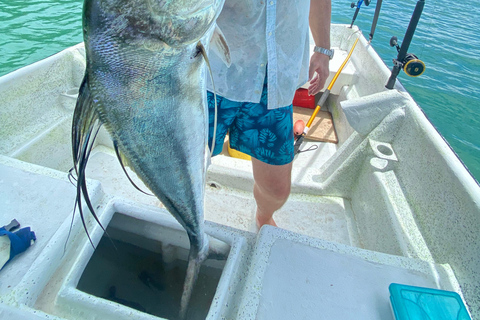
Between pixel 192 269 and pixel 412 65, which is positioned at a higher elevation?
pixel 412 65

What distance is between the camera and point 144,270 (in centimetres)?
157

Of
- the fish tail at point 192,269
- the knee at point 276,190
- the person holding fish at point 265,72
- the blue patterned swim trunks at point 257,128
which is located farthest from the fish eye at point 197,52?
the knee at point 276,190

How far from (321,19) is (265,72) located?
24.5 inches

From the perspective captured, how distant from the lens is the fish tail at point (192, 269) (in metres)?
1.31

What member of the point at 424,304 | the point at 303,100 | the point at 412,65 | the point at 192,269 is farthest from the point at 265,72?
the point at 303,100

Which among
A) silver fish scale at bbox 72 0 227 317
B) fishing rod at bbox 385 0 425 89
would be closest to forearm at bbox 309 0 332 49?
silver fish scale at bbox 72 0 227 317

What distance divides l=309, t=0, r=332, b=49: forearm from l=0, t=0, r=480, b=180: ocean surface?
4.67 m

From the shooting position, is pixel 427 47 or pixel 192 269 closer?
pixel 192 269

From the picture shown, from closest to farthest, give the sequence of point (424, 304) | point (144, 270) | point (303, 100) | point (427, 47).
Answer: point (424, 304) → point (144, 270) → point (303, 100) → point (427, 47)

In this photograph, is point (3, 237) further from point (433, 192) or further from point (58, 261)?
point (433, 192)

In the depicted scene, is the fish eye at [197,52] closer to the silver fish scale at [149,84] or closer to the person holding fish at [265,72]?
the silver fish scale at [149,84]

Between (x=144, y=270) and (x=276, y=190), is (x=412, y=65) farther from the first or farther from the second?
(x=144, y=270)

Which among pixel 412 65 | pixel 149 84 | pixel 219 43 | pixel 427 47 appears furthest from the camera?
pixel 427 47

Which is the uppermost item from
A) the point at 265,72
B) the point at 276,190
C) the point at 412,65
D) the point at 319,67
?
the point at 265,72
